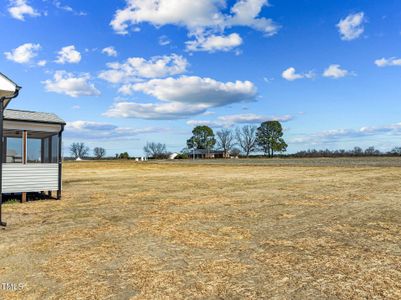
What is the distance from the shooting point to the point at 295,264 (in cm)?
507

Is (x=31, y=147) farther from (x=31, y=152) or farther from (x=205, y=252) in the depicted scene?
(x=205, y=252)

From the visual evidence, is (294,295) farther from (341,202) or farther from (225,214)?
(341,202)

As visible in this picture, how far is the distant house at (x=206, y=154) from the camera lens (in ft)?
373

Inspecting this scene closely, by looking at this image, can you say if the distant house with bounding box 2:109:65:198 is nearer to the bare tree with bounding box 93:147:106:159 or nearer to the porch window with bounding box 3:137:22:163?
the porch window with bounding box 3:137:22:163

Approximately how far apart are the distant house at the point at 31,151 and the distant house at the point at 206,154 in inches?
3775

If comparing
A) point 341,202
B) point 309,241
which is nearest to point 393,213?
point 341,202

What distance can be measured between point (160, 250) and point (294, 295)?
2655 millimetres

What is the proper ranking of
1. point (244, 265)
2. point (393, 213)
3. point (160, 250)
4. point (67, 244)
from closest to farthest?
point (244, 265) → point (160, 250) → point (67, 244) → point (393, 213)

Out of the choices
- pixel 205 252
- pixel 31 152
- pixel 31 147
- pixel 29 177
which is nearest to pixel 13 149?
pixel 31 147

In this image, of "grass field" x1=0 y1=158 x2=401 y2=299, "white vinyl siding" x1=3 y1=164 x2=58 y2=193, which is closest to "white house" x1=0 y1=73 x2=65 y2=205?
"white vinyl siding" x1=3 y1=164 x2=58 y2=193

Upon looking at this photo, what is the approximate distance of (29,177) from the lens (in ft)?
40.1

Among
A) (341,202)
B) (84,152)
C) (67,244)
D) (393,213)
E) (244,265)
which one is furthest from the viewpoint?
(84,152)

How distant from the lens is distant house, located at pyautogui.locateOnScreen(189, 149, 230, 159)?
114 metres

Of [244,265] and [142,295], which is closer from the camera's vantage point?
[142,295]
